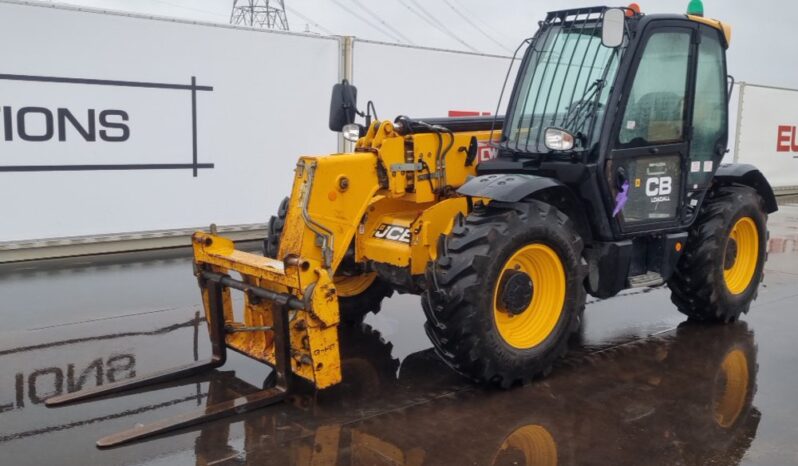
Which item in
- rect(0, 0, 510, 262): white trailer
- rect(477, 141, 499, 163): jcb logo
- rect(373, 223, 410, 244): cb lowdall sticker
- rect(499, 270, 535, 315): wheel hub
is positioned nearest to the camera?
rect(499, 270, 535, 315): wheel hub

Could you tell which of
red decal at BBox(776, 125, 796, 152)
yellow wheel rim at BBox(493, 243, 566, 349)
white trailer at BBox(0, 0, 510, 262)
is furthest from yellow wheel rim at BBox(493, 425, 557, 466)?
red decal at BBox(776, 125, 796, 152)

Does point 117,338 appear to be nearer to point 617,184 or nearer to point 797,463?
point 617,184

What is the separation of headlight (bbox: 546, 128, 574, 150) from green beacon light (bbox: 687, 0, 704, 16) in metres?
1.71

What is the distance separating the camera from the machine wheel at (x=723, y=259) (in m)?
5.78

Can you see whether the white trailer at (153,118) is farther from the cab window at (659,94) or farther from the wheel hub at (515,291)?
the wheel hub at (515,291)

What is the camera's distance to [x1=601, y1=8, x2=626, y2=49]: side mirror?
15.3ft

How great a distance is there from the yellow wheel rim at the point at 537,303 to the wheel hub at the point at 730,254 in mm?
2024

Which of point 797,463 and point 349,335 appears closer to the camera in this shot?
point 797,463

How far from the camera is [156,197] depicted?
8.98 m

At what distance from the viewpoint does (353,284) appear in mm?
5742

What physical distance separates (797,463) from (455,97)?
8325 millimetres

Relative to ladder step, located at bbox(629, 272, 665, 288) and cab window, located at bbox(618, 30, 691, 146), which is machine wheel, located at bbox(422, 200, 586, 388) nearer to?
ladder step, located at bbox(629, 272, 665, 288)

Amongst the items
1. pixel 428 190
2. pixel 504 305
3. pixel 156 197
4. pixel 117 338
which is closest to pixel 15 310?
pixel 117 338

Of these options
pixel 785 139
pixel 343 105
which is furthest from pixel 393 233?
pixel 785 139
